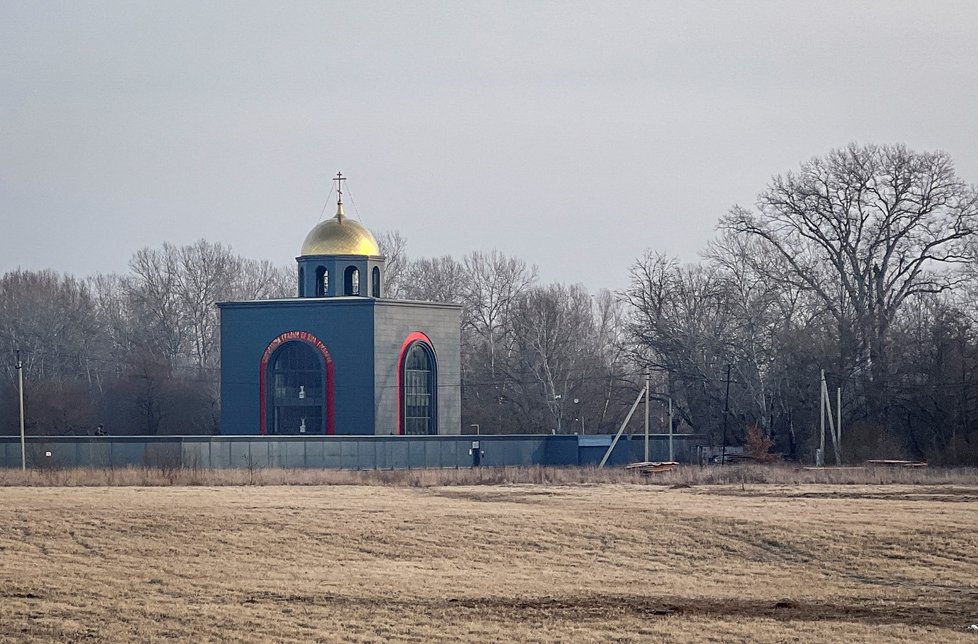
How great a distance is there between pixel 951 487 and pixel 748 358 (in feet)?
81.8

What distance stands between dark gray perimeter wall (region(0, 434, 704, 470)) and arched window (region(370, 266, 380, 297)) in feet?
32.1

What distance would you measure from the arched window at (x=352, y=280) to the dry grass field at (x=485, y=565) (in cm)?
2651

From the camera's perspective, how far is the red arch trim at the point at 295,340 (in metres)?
68.9

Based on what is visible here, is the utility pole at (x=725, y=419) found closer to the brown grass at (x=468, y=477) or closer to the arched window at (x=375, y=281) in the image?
the brown grass at (x=468, y=477)

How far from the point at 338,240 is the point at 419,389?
7.77 meters

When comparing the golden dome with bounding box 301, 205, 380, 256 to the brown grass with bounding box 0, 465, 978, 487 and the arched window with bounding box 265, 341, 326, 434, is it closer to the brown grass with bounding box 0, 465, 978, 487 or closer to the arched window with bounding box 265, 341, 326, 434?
the arched window with bounding box 265, 341, 326, 434

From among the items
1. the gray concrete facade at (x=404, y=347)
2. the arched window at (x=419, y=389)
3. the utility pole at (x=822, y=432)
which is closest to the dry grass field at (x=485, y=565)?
the utility pole at (x=822, y=432)

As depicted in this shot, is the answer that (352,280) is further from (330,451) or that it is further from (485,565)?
(485,565)

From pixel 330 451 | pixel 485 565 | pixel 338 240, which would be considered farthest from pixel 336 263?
pixel 485 565

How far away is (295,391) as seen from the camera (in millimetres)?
69688

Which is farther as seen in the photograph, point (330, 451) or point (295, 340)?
point (295, 340)

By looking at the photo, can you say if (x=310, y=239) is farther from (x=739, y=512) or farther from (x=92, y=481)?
(x=739, y=512)

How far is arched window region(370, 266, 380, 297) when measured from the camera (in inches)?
2879

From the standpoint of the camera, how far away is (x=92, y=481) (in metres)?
49.4
